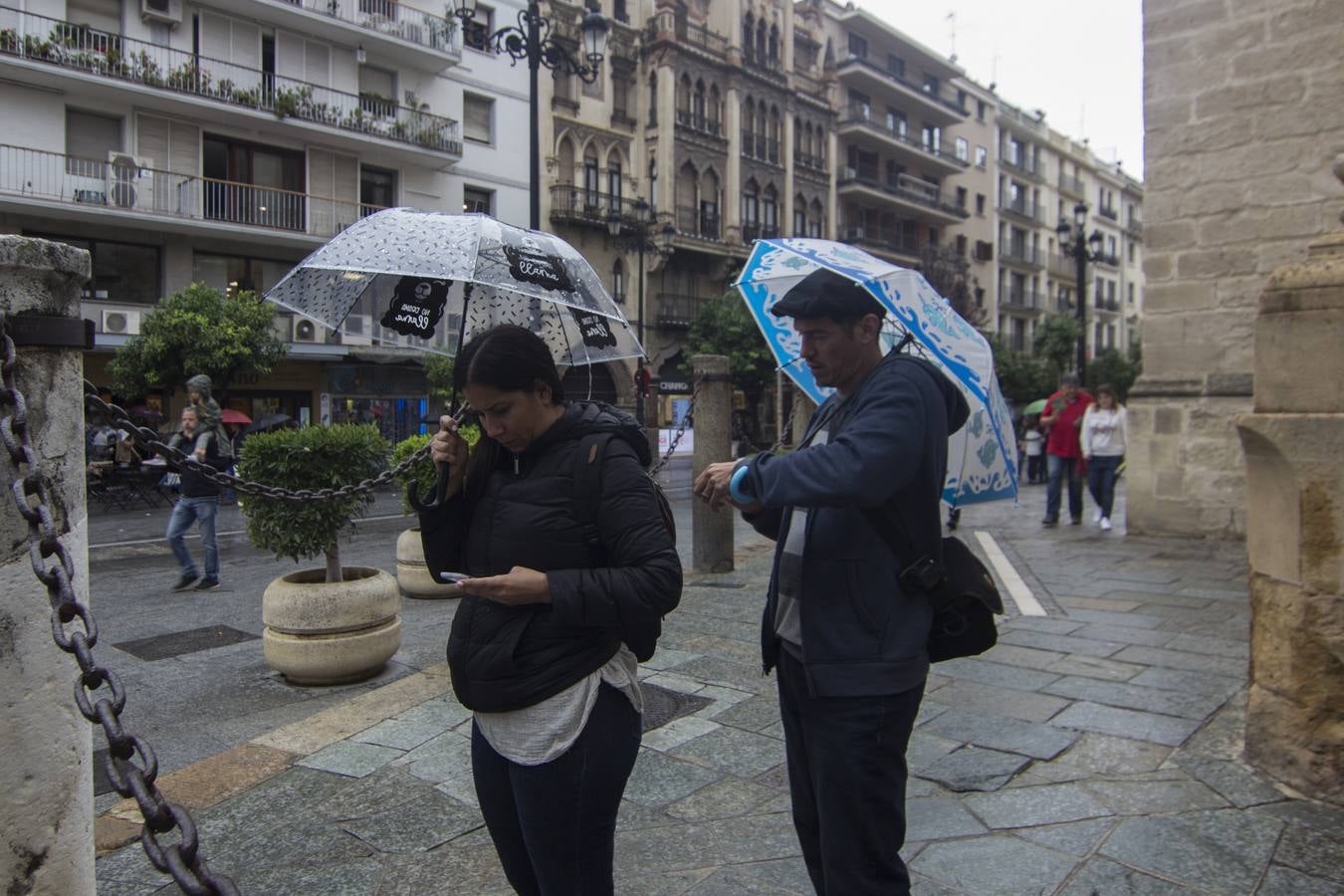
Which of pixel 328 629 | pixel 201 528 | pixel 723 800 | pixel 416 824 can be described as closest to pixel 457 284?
pixel 416 824

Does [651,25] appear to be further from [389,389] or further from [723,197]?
[389,389]

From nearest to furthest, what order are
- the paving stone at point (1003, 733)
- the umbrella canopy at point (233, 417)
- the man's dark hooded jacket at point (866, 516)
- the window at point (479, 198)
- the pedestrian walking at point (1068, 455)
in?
the man's dark hooded jacket at point (866, 516)
the paving stone at point (1003, 733)
the pedestrian walking at point (1068, 455)
the umbrella canopy at point (233, 417)
the window at point (479, 198)

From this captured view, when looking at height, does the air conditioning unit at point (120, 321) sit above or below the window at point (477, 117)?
below

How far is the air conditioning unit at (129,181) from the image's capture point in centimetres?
2086

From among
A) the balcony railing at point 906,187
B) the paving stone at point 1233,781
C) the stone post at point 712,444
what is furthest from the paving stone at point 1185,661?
the balcony railing at point 906,187

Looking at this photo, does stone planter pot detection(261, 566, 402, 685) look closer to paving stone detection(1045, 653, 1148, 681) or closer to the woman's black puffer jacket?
the woman's black puffer jacket

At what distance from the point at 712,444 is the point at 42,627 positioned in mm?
6265

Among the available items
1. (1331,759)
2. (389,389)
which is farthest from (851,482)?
(389,389)

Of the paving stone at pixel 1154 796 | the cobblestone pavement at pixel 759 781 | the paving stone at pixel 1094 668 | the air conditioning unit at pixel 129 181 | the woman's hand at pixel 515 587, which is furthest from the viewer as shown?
the air conditioning unit at pixel 129 181

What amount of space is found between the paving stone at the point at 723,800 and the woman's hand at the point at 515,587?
68.5 inches

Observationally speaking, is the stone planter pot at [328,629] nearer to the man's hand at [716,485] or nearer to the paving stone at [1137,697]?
the man's hand at [716,485]

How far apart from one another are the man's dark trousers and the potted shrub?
3.35 m

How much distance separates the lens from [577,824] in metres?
2.01

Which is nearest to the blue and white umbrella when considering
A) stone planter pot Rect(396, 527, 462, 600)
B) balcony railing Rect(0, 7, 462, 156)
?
stone planter pot Rect(396, 527, 462, 600)
